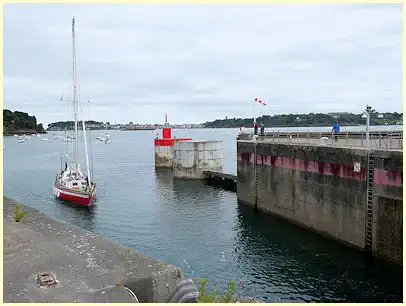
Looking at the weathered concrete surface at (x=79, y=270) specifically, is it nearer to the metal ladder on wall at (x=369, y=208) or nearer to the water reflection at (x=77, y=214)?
the metal ladder on wall at (x=369, y=208)

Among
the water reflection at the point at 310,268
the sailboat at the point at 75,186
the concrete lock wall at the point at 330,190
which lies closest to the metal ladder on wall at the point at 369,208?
the concrete lock wall at the point at 330,190

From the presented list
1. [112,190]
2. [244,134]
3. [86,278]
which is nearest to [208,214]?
[244,134]

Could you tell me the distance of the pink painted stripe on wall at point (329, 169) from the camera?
60.3ft

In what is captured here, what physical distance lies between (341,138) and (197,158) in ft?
78.1


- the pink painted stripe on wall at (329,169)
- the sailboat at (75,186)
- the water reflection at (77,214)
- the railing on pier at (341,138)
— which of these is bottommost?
the water reflection at (77,214)

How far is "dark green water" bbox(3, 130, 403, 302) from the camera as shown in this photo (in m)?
17.2

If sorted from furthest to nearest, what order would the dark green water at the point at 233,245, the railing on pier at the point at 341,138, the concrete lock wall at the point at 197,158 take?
the concrete lock wall at the point at 197,158 → the railing on pier at the point at 341,138 → the dark green water at the point at 233,245

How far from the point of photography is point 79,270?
11.2 m

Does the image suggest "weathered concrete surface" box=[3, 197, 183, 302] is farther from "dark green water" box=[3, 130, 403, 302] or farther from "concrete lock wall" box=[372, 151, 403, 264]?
"concrete lock wall" box=[372, 151, 403, 264]

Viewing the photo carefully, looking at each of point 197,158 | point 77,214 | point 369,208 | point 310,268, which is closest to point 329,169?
point 369,208

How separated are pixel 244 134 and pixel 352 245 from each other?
1796 cm

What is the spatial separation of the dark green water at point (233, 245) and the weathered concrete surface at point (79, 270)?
22.4ft

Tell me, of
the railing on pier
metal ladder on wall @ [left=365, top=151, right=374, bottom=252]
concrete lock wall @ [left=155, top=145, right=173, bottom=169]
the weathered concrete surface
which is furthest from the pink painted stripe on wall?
concrete lock wall @ [left=155, top=145, right=173, bottom=169]

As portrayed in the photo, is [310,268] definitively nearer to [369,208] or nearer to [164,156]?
[369,208]
